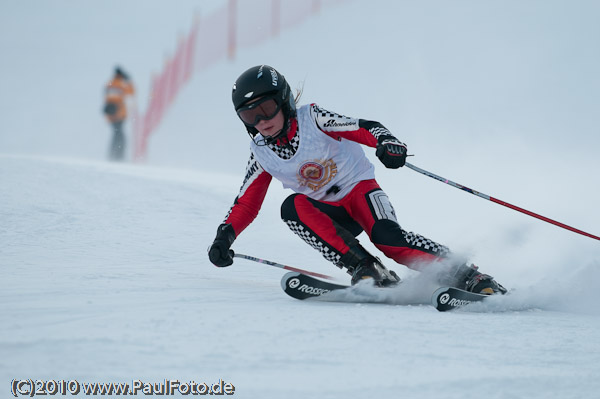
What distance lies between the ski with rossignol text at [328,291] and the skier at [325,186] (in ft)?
0.77

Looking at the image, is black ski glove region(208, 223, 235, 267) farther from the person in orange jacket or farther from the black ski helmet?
the person in orange jacket

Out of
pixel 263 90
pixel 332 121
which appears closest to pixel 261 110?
pixel 263 90

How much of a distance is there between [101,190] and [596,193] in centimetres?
528

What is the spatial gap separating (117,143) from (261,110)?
9.75 meters

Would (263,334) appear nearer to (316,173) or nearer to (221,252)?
(221,252)

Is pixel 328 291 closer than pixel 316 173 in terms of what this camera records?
Yes

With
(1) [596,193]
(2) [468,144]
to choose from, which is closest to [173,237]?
(1) [596,193]

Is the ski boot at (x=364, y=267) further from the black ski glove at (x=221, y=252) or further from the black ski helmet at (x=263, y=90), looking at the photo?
the black ski helmet at (x=263, y=90)

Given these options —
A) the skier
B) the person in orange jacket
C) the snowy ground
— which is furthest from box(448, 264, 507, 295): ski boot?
the person in orange jacket

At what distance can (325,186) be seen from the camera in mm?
3105

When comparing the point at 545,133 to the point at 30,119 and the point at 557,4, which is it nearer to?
the point at 557,4

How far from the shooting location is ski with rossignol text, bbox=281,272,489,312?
248 centimetres

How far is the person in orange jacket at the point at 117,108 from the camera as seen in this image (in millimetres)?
11953

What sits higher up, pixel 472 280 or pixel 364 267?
pixel 472 280
